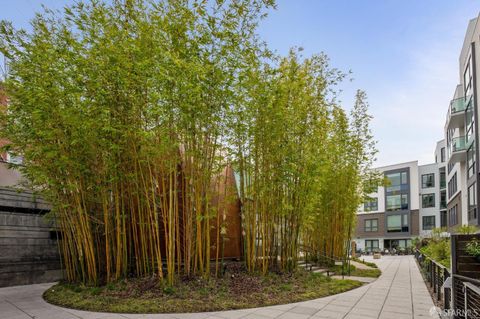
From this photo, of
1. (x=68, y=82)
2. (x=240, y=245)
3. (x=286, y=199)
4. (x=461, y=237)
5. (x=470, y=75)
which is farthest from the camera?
(x=470, y=75)

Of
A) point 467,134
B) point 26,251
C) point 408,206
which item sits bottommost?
point 26,251

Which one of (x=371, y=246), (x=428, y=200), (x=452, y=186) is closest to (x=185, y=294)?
(x=452, y=186)

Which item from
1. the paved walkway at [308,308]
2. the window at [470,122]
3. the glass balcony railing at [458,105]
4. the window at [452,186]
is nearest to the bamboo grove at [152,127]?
the paved walkway at [308,308]

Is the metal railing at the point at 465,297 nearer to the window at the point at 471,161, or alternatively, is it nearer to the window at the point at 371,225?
the window at the point at 471,161

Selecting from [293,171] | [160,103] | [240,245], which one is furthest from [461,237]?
[240,245]

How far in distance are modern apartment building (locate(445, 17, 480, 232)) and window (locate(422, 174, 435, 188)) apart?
14.0m

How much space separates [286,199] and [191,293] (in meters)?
3.38

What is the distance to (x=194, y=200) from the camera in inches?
265

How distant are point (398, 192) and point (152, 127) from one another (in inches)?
1284

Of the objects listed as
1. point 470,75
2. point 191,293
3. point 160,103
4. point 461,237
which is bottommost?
point 191,293

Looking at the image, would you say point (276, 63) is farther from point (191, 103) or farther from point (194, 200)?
point (194, 200)

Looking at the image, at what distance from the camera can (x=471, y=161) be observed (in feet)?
50.8

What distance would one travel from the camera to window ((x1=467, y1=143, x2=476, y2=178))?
14986 mm

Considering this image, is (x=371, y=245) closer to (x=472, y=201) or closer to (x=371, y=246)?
(x=371, y=246)
